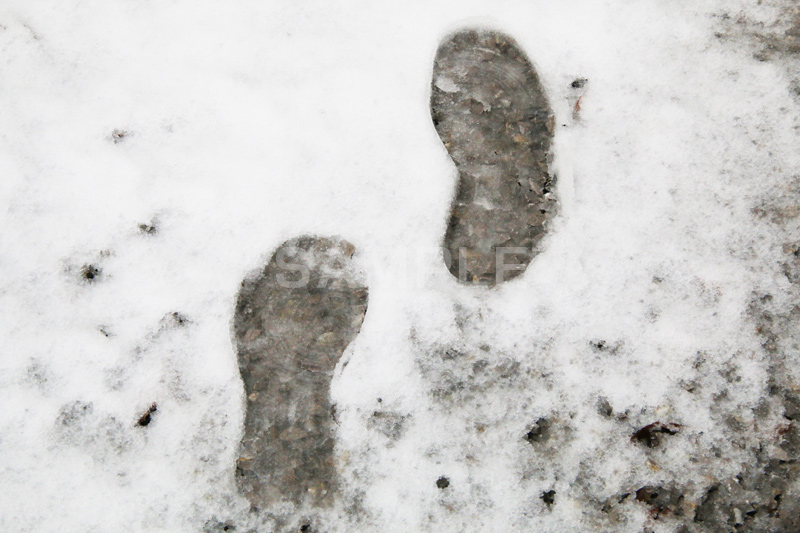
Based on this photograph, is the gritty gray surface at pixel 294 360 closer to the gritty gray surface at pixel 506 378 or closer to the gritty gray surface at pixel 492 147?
the gritty gray surface at pixel 506 378

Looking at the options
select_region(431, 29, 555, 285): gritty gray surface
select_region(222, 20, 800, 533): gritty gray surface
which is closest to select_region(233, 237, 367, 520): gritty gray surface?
select_region(222, 20, 800, 533): gritty gray surface

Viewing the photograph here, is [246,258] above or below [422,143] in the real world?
below

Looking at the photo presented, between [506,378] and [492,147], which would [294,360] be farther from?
[492,147]

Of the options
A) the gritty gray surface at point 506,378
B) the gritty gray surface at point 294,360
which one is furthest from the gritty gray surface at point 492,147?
the gritty gray surface at point 294,360

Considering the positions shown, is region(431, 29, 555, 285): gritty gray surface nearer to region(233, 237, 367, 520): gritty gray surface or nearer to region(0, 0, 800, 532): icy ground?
region(0, 0, 800, 532): icy ground

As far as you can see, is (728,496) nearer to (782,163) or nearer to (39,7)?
(782,163)

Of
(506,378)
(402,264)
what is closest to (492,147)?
(402,264)

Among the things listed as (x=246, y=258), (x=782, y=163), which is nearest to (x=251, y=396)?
(x=246, y=258)

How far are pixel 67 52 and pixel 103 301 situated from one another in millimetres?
1013

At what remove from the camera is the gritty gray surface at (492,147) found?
75.9 inches

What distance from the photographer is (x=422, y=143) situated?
76.9 inches

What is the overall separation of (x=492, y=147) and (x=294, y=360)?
43.2 inches

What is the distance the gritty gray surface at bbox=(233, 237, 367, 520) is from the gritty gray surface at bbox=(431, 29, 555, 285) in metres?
0.46

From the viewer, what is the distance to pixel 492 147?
196 centimetres
